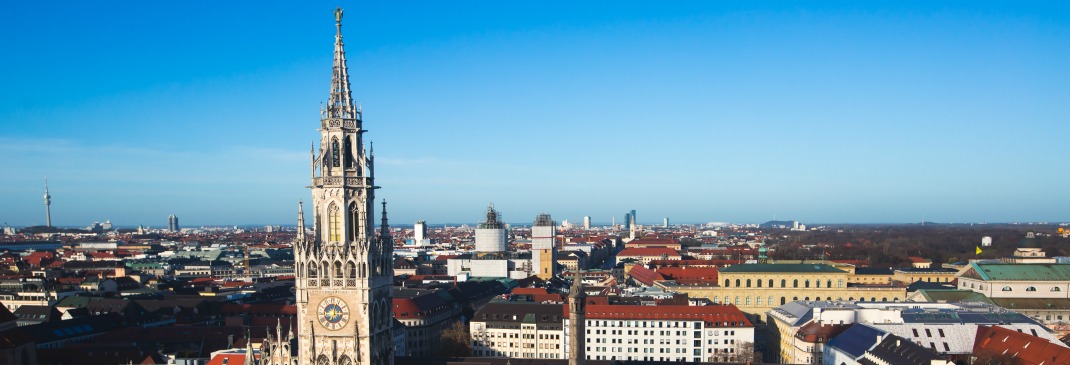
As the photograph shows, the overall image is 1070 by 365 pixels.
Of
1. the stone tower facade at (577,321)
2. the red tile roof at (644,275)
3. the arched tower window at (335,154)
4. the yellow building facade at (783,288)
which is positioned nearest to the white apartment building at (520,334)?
the yellow building facade at (783,288)

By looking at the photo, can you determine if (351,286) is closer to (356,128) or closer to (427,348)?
(356,128)

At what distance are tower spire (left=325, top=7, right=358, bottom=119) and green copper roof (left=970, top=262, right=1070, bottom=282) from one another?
104597 mm

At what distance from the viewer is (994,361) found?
6638 cm

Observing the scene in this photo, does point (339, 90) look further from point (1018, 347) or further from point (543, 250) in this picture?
point (543, 250)

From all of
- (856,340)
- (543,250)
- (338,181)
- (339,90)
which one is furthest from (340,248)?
(543,250)

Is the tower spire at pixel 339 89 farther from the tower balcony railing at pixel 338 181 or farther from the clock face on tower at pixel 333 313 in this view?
the clock face on tower at pixel 333 313

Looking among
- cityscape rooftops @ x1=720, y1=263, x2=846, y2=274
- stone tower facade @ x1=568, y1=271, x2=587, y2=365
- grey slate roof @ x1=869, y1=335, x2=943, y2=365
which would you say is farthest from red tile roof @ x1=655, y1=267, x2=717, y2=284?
stone tower facade @ x1=568, y1=271, x2=587, y2=365

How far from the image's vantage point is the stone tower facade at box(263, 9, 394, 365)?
1750 inches

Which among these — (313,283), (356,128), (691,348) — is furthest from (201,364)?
(691,348)

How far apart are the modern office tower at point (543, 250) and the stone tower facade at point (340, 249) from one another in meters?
141

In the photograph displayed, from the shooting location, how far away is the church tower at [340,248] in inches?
1750

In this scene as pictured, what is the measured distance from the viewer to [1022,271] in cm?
11756

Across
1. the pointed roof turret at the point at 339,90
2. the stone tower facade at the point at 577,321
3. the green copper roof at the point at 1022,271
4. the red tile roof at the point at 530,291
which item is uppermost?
the pointed roof turret at the point at 339,90

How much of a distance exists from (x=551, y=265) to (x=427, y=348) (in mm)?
78933
